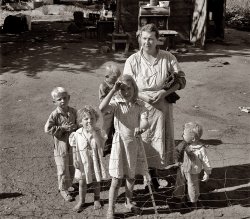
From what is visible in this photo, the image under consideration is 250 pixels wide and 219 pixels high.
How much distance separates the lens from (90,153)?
4.80 metres

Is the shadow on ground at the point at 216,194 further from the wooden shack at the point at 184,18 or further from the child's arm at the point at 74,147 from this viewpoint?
the wooden shack at the point at 184,18

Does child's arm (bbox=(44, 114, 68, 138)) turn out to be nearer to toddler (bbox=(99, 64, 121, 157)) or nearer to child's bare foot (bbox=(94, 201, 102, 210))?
toddler (bbox=(99, 64, 121, 157))

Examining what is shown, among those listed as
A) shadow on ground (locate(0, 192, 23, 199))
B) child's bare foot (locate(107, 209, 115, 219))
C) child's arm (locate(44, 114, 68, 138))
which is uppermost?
child's arm (locate(44, 114, 68, 138))

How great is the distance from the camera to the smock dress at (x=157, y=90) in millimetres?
5113

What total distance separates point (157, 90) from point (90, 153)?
1.13m

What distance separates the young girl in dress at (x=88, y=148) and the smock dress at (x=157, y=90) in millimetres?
736

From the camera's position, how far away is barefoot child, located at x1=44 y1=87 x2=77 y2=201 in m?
5.07

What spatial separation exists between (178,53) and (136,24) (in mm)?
2331

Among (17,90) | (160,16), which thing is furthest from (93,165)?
(160,16)

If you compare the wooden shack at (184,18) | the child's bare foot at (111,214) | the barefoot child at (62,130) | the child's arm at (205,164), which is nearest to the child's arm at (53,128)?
the barefoot child at (62,130)

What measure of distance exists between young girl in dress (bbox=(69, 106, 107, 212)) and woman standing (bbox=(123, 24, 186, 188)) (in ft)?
2.41

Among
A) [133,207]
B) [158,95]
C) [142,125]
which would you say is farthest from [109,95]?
[133,207]

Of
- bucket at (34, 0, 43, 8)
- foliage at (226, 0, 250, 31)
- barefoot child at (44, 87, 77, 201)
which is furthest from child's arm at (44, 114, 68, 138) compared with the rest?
bucket at (34, 0, 43, 8)

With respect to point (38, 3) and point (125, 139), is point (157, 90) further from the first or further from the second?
point (38, 3)
